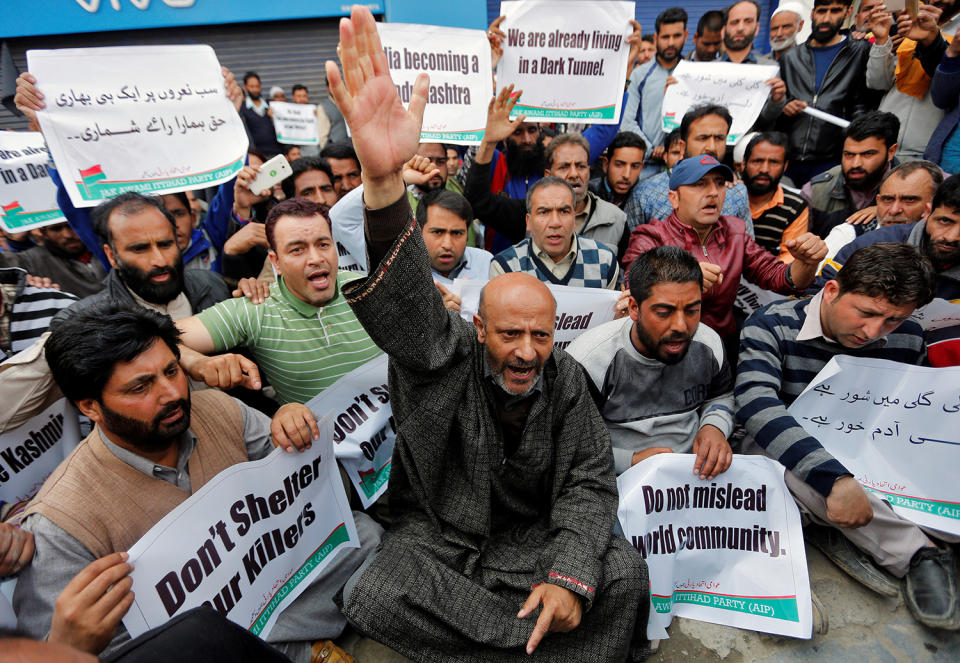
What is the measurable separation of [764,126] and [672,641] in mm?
4950

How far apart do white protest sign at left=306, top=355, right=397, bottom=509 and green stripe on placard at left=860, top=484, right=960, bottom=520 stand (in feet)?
7.86

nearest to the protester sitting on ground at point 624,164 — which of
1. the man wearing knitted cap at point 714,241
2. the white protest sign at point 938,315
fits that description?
the man wearing knitted cap at point 714,241

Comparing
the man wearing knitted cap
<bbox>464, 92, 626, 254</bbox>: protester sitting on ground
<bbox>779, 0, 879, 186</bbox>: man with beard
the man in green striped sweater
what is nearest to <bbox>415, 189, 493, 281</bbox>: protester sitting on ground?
<bbox>464, 92, 626, 254</bbox>: protester sitting on ground

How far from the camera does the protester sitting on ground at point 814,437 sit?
229cm

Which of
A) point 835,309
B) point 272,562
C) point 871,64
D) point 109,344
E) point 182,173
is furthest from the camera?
point 871,64

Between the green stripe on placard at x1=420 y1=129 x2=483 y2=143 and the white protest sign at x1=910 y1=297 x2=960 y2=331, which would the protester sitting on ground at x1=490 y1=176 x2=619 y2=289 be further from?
the white protest sign at x1=910 y1=297 x2=960 y2=331

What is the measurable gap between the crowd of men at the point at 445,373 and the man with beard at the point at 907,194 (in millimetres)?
17

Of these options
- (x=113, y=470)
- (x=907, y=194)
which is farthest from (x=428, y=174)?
(x=907, y=194)

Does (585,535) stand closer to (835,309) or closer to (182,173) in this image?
(835,309)

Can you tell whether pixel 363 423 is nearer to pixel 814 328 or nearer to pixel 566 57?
pixel 814 328

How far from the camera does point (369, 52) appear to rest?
4.94 ft

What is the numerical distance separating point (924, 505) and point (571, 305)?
1942mm

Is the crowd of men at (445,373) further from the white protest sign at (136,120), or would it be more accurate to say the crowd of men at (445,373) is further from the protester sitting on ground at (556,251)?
the white protest sign at (136,120)

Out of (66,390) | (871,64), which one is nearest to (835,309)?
(66,390)
